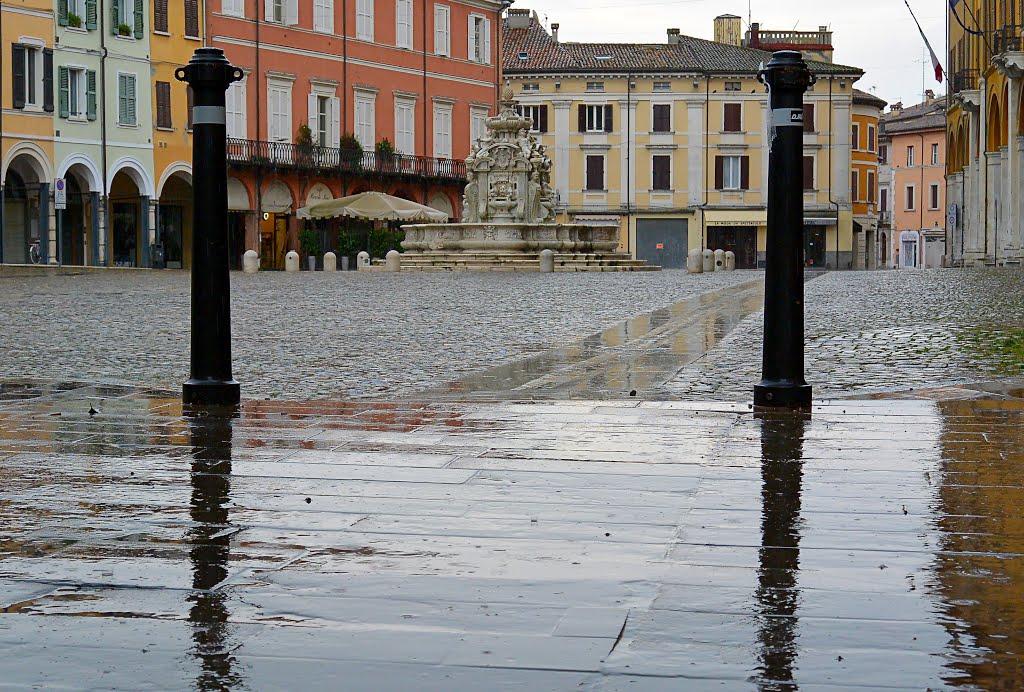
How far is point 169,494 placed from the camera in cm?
482

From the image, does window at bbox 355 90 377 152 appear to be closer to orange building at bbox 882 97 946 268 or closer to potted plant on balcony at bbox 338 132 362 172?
potted plant on balcony at bbox 338 132 362 172

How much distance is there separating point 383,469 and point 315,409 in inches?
84.2

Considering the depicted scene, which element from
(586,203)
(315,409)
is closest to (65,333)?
(315,409)

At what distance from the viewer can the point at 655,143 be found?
245 ft

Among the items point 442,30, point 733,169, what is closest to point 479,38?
point 442,30

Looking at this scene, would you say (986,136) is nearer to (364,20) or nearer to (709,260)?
(709,260)

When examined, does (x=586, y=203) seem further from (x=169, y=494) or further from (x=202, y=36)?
(x=169, y=494)

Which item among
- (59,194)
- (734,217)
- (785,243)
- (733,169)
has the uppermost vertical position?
(733,169)

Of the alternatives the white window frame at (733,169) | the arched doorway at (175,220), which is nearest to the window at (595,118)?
the white window frame at (733,169)

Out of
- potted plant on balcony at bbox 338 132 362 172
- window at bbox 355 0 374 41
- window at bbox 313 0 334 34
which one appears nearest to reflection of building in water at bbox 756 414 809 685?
potted plant on balcony at bbox 338 132 362 172

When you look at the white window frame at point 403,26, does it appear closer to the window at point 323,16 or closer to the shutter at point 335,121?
the window at point 323,16

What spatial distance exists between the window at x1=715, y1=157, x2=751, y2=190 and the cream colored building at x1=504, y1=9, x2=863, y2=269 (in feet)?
0.15

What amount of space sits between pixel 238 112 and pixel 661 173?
26162mm

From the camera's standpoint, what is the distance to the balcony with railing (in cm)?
5388
